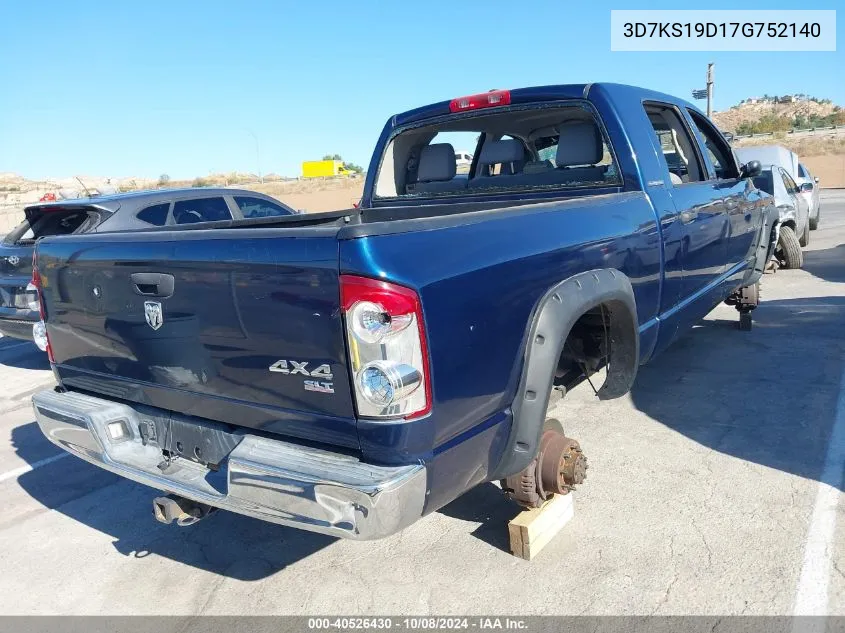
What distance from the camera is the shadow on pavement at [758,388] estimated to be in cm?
383

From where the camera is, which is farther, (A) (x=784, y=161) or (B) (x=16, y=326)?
(A) (x=784, y=161)

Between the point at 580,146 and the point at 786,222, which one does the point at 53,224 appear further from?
the point at 786,222

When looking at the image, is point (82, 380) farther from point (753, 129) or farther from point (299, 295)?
point (753, 129)

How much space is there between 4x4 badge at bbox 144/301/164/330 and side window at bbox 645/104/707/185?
10.8ft

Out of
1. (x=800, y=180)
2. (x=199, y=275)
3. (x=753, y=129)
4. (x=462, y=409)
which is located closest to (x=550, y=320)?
(x=462, y=409)

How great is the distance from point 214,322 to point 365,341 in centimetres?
66

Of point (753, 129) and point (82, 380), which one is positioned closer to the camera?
point (82, 380)

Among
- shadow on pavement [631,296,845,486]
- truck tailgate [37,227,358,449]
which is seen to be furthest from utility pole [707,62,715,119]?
truck tailgate [37,227,358,449]

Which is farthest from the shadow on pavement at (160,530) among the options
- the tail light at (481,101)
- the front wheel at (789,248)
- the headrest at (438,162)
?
the front wheel at (789,248)

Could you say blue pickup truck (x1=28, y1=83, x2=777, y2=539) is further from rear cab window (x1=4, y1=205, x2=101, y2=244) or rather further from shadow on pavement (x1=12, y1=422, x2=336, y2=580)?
rear cab window (x1=4, y1=205, x2=101, y2=244)

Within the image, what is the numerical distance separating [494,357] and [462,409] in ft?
0.73

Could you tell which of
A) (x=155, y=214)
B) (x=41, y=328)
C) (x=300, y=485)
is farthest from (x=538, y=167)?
(x=155, y=214)

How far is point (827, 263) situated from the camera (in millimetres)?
9914

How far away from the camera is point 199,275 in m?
2.30
